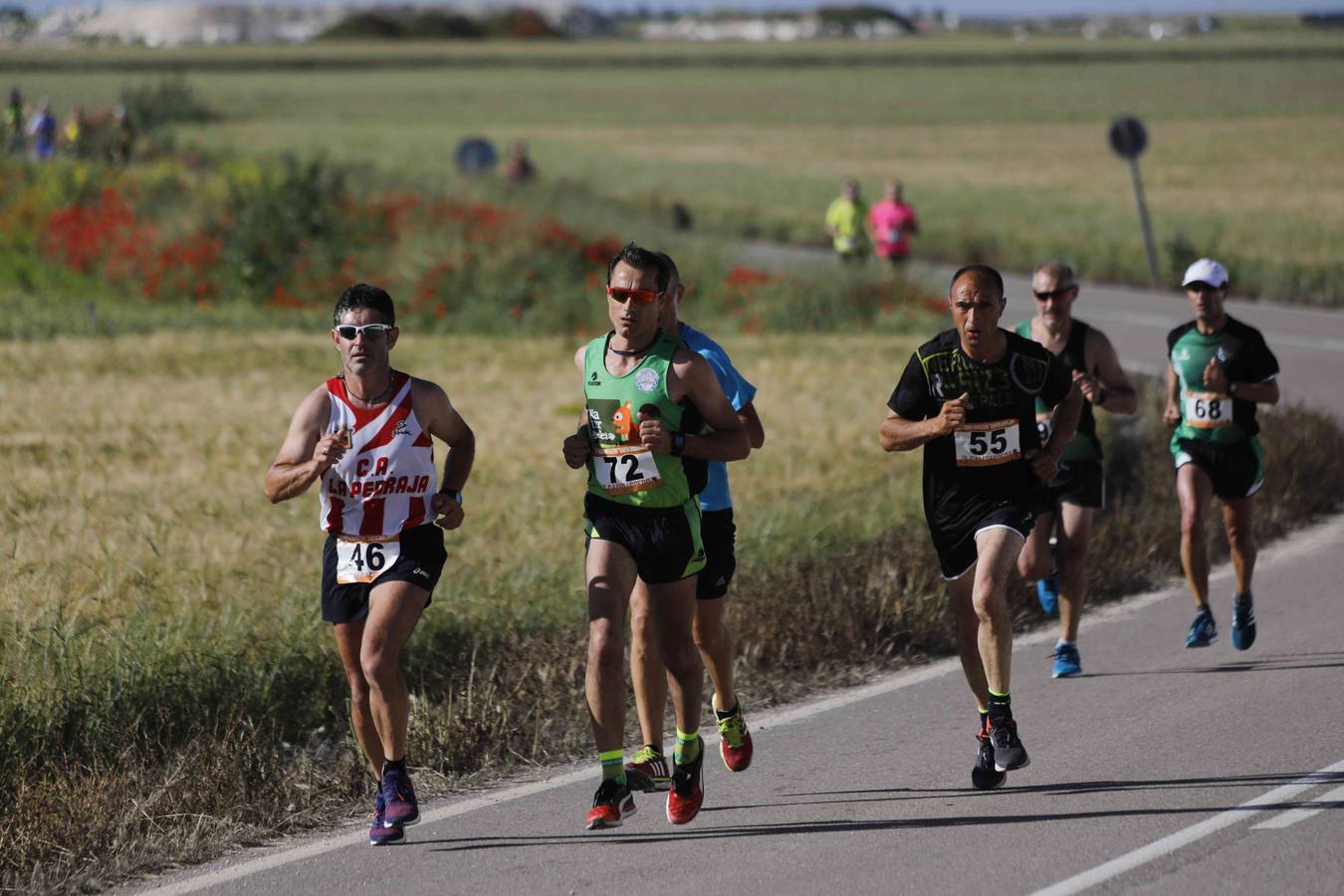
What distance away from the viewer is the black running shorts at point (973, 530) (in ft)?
25.8

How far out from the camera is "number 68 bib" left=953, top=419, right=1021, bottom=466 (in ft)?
25.6

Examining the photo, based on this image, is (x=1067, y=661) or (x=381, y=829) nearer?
(x=381, y=829)

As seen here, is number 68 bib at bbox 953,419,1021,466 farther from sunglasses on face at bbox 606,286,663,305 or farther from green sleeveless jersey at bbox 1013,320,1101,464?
green sleeveless jersey at bbox 1013,320,1101,464

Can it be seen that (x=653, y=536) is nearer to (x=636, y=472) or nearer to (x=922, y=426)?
(x=636, y=472)

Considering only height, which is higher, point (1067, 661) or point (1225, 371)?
point (1225, 371)

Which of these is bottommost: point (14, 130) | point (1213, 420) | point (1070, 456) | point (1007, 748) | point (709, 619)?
point (1007, 748)

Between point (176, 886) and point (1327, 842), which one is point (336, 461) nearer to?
point (176, 886)

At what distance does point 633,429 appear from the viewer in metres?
7.18

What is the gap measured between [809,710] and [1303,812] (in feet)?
8.56

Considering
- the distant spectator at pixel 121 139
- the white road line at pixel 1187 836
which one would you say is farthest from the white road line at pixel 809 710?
the distant spectator at pixel 121 139

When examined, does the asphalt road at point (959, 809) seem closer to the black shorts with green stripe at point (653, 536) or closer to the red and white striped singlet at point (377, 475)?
the black shorts with green stripe at point (653, 536)

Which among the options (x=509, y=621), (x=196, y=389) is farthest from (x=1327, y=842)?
(x=196, y=389)

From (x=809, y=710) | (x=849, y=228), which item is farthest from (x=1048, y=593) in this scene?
(x=849, y=228)

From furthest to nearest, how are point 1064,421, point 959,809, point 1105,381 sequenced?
point 1105,381
point 1064,421
point 959,809
